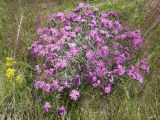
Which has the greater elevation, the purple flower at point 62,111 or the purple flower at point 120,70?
the purple flower at point 120,70

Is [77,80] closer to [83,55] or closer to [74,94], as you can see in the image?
[74,94]

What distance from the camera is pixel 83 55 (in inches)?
134

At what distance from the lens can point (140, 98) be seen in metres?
3.33

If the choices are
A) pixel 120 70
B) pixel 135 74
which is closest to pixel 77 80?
pixel 120 70

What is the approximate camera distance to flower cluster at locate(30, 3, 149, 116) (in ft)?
10.6

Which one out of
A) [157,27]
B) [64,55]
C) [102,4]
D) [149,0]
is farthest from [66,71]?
[102,4]

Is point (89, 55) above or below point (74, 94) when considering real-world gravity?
above

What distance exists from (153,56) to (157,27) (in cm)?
45

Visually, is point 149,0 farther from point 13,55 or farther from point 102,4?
point 13,55

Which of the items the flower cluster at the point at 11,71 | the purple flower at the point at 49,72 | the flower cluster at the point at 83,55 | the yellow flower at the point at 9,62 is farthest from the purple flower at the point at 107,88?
the yellow flower at the point at 9,62

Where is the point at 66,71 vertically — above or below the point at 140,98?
above

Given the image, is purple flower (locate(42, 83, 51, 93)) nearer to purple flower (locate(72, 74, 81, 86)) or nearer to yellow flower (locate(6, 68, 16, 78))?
purple flower (locate(72, 74, 81, 86))

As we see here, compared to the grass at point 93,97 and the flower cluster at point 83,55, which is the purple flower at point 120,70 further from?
the grass at point 93,97

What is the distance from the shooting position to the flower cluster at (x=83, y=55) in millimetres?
3221
